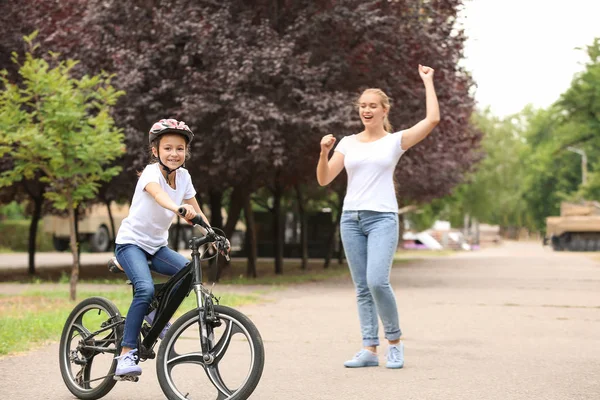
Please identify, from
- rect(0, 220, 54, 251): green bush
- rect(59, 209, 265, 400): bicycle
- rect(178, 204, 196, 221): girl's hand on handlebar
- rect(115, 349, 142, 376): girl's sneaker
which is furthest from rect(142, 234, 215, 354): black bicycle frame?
rect(0, 220, 54, 251): green bush

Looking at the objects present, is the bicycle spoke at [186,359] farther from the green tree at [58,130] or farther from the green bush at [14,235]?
the green bush at [14,235]

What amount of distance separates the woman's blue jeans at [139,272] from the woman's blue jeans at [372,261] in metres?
1.73

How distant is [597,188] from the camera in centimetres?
3916

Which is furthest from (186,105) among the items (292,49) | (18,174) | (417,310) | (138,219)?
(138,219)

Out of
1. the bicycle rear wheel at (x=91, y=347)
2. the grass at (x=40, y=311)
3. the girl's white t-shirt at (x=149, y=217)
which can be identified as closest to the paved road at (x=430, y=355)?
the bicycle rear wheel at (x=91, y=347)

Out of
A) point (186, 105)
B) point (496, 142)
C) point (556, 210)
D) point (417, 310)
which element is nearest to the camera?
point (417, 310)

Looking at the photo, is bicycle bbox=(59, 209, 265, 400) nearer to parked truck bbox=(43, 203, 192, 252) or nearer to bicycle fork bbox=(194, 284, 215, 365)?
bicycle fork bbox=(194, 284, 215, 365)

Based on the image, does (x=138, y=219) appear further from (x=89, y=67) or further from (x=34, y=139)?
(x=89, y=67)

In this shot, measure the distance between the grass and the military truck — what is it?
31.3m

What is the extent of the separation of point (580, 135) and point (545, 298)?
580 inches

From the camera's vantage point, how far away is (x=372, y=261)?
21.6ft

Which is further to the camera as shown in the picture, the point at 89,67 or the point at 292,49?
the point at 89,67

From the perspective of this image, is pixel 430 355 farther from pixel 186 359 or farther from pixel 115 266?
pixel 115 266

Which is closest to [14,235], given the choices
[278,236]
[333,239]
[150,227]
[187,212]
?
[333,239]
